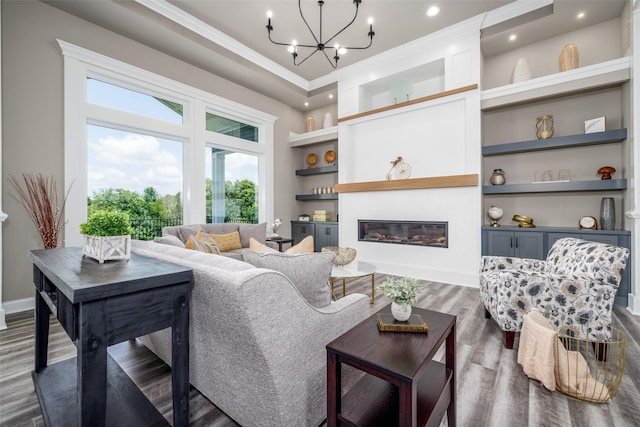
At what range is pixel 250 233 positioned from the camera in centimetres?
488

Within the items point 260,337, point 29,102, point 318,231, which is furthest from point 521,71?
point 29,102

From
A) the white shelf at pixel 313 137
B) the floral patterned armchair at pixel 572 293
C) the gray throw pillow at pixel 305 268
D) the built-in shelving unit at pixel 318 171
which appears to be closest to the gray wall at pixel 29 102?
the gray throw pillow at pixel 305 268

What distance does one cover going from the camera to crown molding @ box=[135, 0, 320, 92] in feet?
11.7

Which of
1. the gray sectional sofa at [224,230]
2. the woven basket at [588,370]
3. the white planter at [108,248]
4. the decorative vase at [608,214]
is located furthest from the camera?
the gray sectional sofa at [224,230]

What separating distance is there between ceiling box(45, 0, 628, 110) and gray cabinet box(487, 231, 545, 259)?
111 inches

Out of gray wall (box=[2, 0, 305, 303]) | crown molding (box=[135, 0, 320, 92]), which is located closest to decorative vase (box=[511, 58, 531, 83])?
crown molding (box=[135, 0, 320, 92])

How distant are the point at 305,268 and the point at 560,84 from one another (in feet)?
14.2

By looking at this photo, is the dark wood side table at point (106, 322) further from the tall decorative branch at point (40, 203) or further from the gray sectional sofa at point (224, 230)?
the gray sectional sofa at point (224, 230)

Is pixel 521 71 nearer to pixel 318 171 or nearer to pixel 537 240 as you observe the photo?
pixel 537 240

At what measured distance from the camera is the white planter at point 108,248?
1440mm

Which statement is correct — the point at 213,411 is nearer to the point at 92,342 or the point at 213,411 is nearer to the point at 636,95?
the point at 92,342

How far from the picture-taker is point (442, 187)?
4.28m

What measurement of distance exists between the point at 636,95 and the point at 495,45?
1.89 m

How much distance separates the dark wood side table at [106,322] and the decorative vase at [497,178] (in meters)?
4.39
